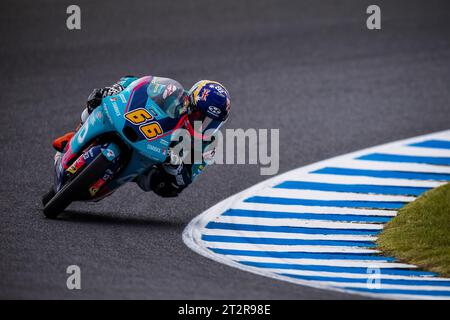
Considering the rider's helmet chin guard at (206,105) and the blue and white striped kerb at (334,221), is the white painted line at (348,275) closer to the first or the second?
the blue and white striped kerb at (334,221)

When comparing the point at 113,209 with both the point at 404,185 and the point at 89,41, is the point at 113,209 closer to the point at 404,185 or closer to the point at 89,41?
the point at 404,185

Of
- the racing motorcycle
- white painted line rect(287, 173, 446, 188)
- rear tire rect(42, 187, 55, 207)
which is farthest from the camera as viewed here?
white painted line rect(287, 173, 446, 188)

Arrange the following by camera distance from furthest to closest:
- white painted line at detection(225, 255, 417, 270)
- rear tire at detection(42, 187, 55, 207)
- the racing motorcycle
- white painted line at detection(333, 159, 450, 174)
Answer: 1. white painted line at detection(333, 159, 450, 174)
2. rear tire at detection(42, 187, 55, 207)
3. the racing motorcycle
4. white painted line at detection(225, 255, 417, 270)

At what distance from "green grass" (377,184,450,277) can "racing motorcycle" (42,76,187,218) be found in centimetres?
258

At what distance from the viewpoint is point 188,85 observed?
1578 centimetres

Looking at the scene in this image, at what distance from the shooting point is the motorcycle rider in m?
9.84

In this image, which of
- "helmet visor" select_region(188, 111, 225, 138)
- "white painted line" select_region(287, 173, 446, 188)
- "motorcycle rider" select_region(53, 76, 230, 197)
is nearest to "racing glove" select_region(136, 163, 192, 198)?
"motorcycle rider" select_region(53, 76, 230, 197)

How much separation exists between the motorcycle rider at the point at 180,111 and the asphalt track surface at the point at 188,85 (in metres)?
0.51

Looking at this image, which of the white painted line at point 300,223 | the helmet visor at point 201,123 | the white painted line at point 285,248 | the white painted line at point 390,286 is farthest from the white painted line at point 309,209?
the white painted line at point 390,286

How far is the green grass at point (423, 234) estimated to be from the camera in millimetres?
9344

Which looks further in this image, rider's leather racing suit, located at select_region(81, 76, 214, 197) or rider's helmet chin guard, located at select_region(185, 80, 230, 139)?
rider's leather racing suit, located at select_region(81, 76, 214, 197)

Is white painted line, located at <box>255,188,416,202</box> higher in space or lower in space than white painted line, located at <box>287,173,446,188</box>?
lower

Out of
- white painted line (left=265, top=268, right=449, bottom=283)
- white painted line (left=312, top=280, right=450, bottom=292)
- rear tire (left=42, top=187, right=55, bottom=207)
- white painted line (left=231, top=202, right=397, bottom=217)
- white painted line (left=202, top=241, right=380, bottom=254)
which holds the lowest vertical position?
white painted line (left=312, top=280, right=450, bottom=292)

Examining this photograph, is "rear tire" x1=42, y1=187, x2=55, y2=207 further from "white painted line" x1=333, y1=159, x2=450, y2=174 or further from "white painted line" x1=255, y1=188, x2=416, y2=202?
"white painted line" x1=333, y1=159, x2=450, y2=174
